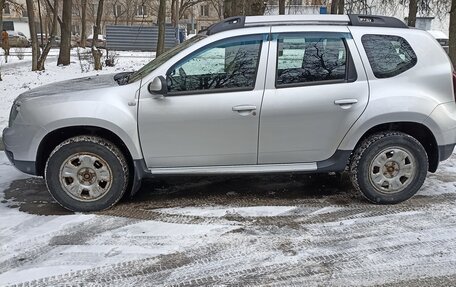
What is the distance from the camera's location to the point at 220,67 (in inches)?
176

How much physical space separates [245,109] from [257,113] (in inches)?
4.9

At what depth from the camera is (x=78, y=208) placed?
4.48 m

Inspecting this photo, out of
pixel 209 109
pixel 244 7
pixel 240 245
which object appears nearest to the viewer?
pixel 240 245

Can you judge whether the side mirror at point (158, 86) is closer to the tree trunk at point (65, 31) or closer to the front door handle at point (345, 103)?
the front door handle at point (345, 103)

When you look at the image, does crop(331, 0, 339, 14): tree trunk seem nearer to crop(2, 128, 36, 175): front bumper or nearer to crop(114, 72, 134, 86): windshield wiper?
crop(114, 72, 134, 86): windshield wiper

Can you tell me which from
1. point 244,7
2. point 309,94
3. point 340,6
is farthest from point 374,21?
point 340,6

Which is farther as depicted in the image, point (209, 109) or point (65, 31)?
point (65, 31)

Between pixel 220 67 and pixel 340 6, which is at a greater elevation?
pixel 340 6

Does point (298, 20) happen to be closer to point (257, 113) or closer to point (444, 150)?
point (257, 113)

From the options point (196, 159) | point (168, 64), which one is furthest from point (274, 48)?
point (196, 159)

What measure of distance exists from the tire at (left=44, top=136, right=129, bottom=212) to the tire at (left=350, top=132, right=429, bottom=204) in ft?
7.80

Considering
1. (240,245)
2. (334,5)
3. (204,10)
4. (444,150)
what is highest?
(204,10)

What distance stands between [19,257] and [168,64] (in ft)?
7.11

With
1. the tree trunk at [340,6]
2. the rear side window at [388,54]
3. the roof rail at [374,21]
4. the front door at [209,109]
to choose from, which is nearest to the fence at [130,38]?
the tree trunk at [340,6]
